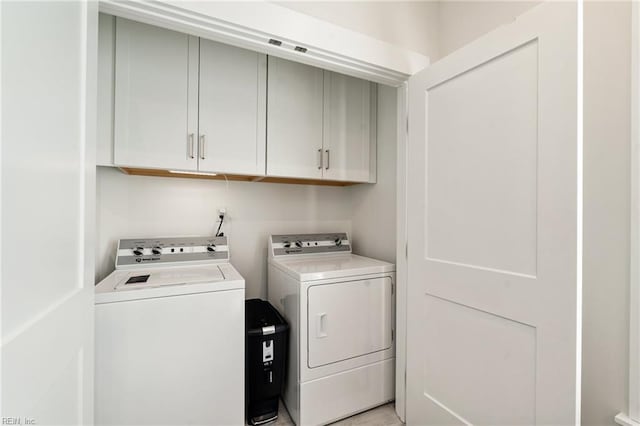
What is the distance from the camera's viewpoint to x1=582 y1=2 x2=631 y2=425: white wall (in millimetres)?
1095

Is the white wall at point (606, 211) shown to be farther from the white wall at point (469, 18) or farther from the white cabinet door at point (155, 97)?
the white cabinet door at point (155, 97)

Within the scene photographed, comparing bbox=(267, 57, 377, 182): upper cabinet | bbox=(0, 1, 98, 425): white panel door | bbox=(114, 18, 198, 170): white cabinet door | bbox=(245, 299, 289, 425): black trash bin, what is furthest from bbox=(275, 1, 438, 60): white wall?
bbox=(245, 299, 289, 425): black trash bin

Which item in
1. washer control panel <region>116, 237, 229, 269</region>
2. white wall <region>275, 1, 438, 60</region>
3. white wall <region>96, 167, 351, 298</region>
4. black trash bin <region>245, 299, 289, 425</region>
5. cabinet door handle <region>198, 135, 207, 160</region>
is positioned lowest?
black trash bin <region>245, 299, 289, 425</region>

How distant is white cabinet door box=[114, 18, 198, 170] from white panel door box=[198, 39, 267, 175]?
0.07m

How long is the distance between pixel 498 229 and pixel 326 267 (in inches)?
41.0

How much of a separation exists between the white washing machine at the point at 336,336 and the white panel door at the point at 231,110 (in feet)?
2.64

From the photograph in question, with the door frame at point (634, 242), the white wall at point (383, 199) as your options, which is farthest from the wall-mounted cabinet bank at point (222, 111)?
the door frame at point (634, 242)

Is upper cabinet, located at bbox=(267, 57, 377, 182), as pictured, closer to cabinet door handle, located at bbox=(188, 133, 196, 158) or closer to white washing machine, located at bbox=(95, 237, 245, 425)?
cabinet door handle, located at bbox=(188, 133, 196, 158)

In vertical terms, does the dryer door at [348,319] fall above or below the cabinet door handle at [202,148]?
below

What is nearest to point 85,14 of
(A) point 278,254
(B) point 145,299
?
(B) point 145,299

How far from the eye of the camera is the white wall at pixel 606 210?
1095 mm

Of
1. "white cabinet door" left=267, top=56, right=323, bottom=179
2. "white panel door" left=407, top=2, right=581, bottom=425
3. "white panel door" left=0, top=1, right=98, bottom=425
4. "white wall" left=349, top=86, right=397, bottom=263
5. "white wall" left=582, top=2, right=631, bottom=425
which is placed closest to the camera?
"white panel door" left=0, top=1, right=98, bottom=425

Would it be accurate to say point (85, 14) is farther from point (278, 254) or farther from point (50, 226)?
point (278, 254)

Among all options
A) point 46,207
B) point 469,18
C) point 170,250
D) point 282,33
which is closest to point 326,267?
point 170,250
